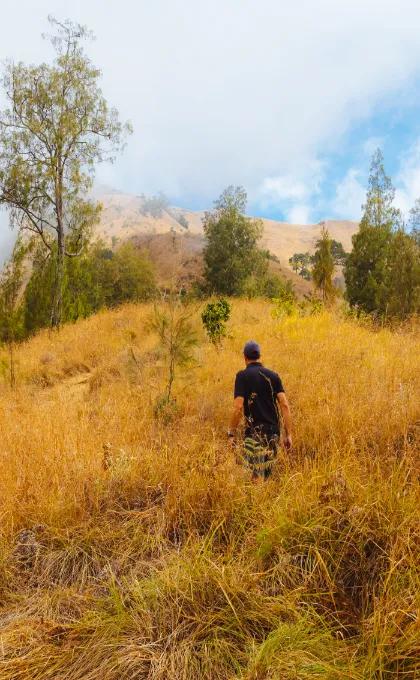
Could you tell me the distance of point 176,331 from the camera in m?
6.02

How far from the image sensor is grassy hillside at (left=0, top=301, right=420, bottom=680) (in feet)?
5.67

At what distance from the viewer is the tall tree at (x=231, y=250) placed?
27.4 meters

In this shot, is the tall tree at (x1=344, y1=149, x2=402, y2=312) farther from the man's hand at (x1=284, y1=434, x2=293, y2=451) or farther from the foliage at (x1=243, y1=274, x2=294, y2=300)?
the man's hand at (x1=284, y1=434, x2=293, y2=451)

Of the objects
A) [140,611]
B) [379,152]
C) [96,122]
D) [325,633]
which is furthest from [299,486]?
[379,152]

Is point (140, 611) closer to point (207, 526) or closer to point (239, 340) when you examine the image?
point (207, 526)

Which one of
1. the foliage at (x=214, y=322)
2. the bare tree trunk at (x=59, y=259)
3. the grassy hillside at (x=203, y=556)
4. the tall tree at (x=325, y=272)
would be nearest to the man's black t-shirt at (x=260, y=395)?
the grassy hillside at (x=203, y=556)

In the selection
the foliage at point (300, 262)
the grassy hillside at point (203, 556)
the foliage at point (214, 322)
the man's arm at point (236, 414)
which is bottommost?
the grassy hillside at point (203, 556)

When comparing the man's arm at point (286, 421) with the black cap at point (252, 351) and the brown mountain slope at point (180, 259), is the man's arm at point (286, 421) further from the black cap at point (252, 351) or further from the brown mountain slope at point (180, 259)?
the brown mountain slope at point (180, 259)

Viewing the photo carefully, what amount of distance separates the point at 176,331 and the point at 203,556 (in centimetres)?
412

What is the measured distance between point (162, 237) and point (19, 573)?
10057 centimetres

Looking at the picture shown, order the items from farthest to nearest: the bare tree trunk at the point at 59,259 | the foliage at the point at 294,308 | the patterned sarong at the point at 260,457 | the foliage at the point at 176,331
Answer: the bare tree trunk at the point at 59,259, the foliage at the point at 294,308, the foliage at the point at 176,331, the patterned sarong at the point at 260,457

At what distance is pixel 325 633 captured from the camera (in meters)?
1.76

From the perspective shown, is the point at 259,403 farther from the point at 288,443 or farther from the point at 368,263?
the point at 368,263

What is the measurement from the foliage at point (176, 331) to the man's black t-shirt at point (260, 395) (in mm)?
1948
